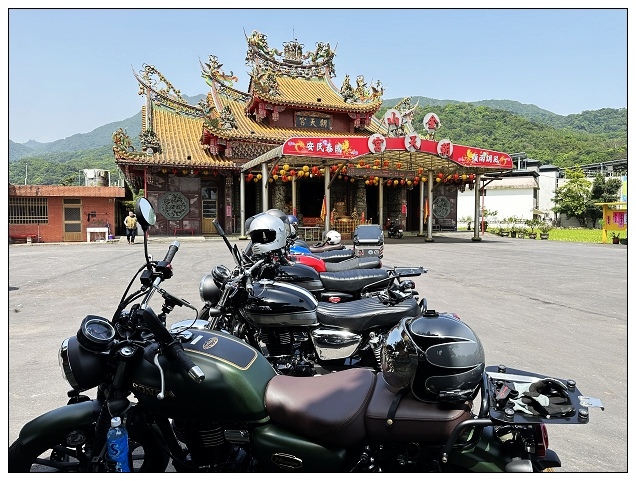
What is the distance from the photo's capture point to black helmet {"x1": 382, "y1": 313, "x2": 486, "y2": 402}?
75.6 inches

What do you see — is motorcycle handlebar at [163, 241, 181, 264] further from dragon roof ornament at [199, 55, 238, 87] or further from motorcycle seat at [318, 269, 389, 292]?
dragon roof ornament at [199, 55, 238, 87]

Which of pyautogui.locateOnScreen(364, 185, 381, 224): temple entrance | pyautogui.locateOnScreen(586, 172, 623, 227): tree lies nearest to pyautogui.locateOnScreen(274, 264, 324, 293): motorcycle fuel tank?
pyautogui.locateOnScreen(364, 185, 381, 224): temple entrance

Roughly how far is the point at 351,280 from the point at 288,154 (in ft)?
39.4

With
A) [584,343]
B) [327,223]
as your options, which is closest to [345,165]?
[327,223]

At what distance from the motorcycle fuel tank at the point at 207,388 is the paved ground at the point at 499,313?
164 cm

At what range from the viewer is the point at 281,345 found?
3531mm

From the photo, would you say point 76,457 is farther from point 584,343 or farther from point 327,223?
point 327,223

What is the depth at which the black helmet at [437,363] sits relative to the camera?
1920 mm

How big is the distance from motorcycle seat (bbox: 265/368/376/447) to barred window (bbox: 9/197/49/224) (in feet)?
77.3

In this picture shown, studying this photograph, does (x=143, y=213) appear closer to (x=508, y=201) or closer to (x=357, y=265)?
(x=357, y=265)

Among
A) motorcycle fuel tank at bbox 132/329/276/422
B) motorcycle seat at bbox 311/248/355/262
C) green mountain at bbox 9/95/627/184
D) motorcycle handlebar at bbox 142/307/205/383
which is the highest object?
green mountain at bbox 9/95/627/184

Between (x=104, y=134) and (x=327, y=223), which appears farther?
(x=104, y=134)

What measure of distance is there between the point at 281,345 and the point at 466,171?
63.7ft

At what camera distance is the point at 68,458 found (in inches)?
91.5
